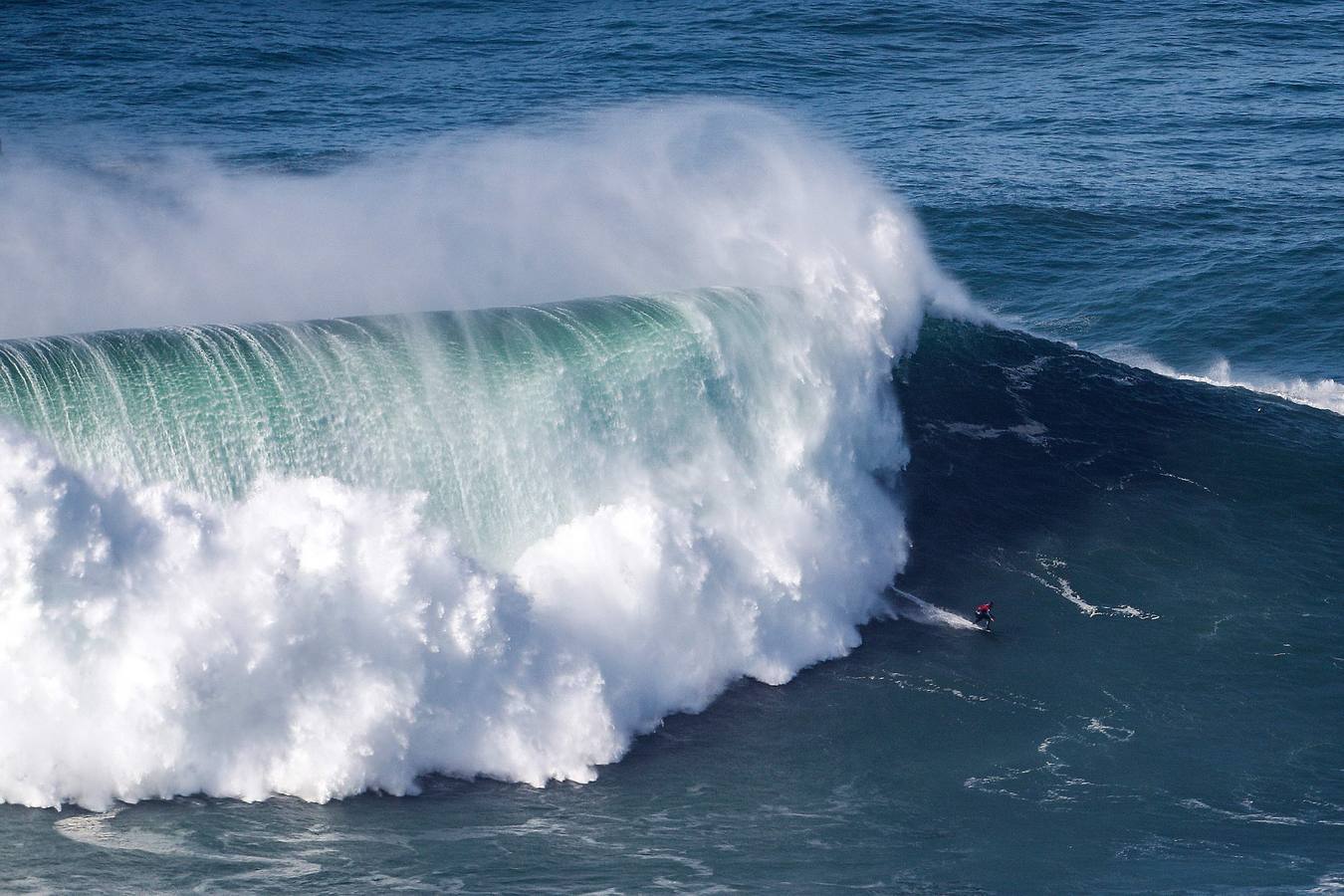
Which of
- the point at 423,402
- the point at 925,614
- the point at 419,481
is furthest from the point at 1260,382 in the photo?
the point at 419,481

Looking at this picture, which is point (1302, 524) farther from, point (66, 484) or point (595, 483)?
point (66, 484)

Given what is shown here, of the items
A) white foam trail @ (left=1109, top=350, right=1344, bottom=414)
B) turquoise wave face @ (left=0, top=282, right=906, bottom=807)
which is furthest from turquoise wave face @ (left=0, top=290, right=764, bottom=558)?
white foam trail @ (left=1109, top=350, right=1344, bottom=414)

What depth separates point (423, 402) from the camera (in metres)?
23.4

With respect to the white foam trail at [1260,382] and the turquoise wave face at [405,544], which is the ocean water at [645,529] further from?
the white foam trail at [1260,382]

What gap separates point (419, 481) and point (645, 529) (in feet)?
Answer: 12.5

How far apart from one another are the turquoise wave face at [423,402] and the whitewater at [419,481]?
57 mm

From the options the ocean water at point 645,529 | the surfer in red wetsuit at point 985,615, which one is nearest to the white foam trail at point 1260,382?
the ocean water at point 645,529

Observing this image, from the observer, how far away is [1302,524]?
1141 inches

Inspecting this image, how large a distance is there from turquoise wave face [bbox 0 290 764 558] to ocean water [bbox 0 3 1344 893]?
0.26ft

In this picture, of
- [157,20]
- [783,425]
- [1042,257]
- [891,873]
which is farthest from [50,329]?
[157,20]

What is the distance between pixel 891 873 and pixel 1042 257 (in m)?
28.0

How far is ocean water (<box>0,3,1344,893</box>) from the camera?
755 inches

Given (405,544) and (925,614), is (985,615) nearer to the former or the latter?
(925,614)

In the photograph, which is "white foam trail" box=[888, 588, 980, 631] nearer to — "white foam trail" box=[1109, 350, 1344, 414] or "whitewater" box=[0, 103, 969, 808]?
"whitewater" box=[0, 103, 969, 808]
